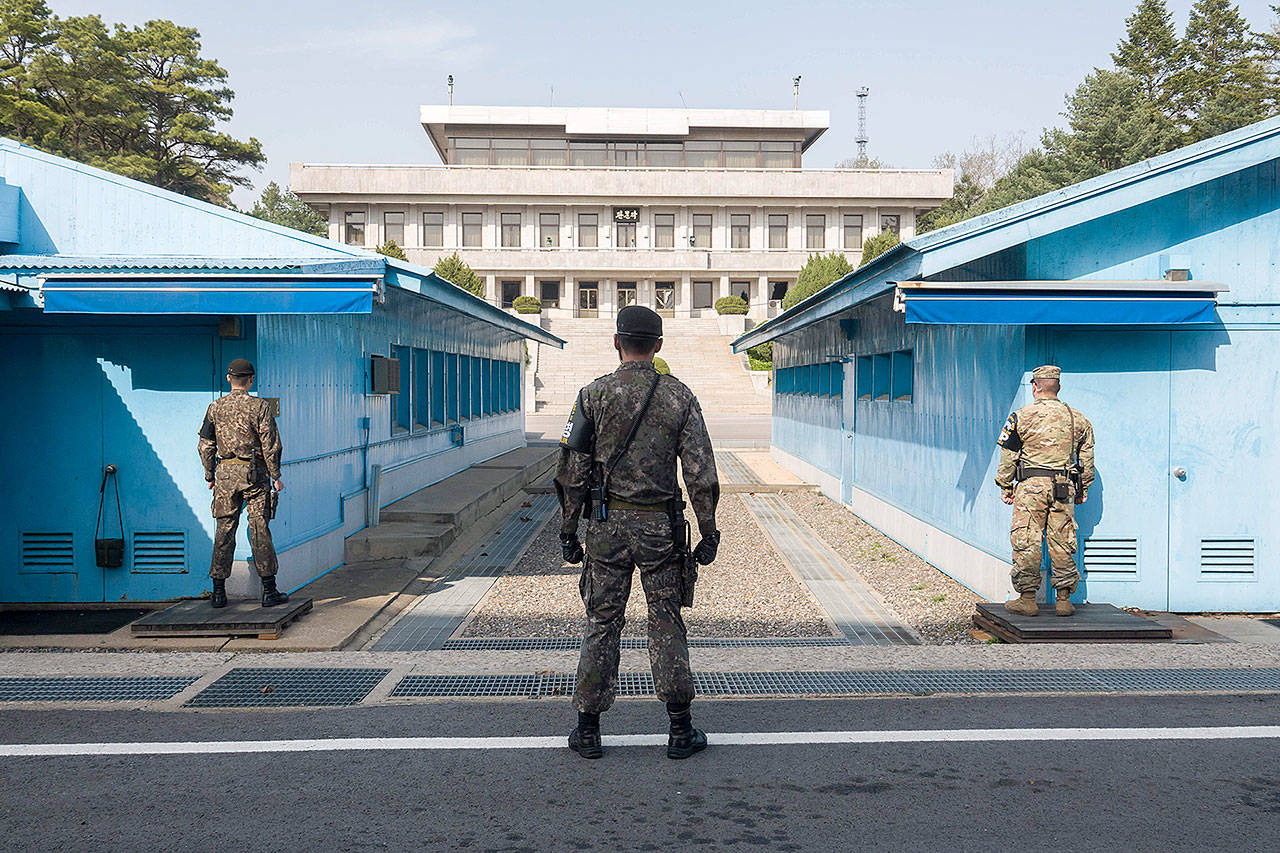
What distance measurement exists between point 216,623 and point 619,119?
6494cm

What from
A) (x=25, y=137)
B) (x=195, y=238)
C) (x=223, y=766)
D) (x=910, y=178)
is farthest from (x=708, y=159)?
(x=223, y=766)

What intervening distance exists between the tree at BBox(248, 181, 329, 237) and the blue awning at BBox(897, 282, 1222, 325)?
79.3 metres

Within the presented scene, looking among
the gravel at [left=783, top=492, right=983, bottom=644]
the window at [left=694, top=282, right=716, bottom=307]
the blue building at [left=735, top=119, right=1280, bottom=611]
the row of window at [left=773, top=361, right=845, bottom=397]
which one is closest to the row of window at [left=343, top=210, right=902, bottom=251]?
the window at [left=694, top=282, right=716, bottom=307]

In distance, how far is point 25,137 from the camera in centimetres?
4594

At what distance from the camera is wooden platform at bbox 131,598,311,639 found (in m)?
6.92

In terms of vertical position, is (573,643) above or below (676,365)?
below

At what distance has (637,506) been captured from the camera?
4723 mm

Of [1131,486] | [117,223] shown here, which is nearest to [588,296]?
[117,223]

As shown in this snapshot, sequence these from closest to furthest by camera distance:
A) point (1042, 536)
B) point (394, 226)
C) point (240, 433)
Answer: point (1042, 536) → point (240, 433) → point (394, 226)

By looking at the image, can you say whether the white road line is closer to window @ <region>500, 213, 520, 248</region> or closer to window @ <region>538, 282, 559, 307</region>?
window @ <region>500, 213, 520, 248</region>

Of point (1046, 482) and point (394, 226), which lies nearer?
point (1046, 482)

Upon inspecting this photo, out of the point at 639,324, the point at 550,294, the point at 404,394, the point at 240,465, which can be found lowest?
the point at 240,465

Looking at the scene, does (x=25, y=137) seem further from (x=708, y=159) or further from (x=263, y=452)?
(x=263, y=452)

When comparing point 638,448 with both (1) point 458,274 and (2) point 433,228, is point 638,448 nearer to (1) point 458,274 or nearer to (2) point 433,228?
(1) point 458,274
